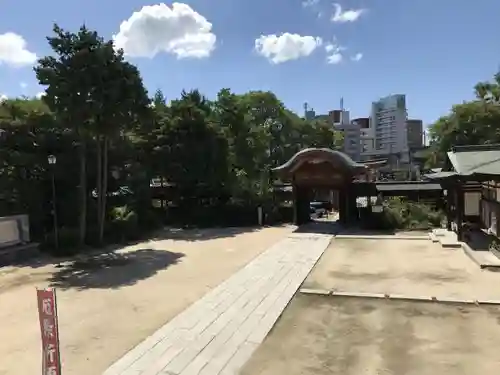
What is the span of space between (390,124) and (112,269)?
120m

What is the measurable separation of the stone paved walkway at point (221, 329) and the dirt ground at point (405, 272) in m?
1.18

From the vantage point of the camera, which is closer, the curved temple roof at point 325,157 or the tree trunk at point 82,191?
the tree trunk at point 82,191

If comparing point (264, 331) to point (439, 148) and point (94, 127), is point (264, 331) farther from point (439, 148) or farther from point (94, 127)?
point (439, 148)

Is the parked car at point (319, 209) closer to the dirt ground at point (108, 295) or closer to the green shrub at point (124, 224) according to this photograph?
the dirt ground at point (108, 295)

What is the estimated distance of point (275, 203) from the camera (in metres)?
29.4

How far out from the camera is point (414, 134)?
12575 cm

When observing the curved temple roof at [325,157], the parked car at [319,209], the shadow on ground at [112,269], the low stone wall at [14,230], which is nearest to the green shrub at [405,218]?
the curved temple roof at [325,157]

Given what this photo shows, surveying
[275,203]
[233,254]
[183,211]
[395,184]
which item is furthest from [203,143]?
[395,184]

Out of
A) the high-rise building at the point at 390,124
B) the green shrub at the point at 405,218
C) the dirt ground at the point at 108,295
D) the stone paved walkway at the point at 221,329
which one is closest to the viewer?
the stone paved walkway at the point at 221,329

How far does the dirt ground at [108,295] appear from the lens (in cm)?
742

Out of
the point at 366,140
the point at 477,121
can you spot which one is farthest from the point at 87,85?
the point at 366,140

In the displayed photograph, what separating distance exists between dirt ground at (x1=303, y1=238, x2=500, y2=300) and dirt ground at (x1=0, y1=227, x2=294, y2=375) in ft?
10.6

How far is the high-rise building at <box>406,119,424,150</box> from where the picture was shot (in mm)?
119562

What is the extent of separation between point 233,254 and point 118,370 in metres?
10.1
